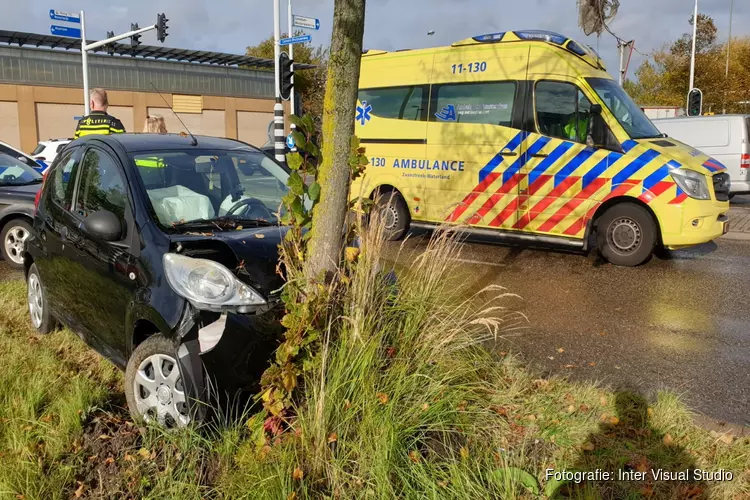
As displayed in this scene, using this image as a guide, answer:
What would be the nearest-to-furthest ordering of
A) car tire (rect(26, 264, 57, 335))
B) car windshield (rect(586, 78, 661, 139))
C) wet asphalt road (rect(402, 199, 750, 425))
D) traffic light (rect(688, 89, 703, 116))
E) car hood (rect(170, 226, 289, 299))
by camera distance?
car hood (rect(170, 226, 289, 299)), wet asphalt road (rect(402, 199, 750, 425)), car tire (rect(26, 264, 57, 335)), car windshield (rect(586, 78, 661, 139)), traffic light (rect(688, 89, 703, 116))

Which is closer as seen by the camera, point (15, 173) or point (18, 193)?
point (18, 193)

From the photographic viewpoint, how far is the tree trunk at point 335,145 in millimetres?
3240

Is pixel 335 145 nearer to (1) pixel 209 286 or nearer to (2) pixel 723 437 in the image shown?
(1) pixel 209 286

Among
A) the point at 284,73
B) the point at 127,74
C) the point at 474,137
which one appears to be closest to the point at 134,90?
the point at 127,74

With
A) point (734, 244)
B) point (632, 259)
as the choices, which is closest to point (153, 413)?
point (632, 259)

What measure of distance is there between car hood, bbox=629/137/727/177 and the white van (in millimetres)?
7073

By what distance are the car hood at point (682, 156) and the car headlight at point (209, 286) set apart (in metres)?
5.99

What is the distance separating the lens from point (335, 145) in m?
3.28

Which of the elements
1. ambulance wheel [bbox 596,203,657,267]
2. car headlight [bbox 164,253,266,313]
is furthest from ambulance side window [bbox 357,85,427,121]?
car headlight [bbox 164,253,266,313]

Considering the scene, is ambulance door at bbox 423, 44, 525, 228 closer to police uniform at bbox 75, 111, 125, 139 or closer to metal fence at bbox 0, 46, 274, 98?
police uniform at bbox 75, 111, 125, 139

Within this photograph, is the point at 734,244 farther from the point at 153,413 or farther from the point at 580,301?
the point at 153,413

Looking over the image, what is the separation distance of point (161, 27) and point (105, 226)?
1996 centimetres

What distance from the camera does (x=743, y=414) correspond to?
12.3 ft

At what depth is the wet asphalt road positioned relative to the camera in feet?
14.1
